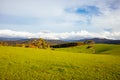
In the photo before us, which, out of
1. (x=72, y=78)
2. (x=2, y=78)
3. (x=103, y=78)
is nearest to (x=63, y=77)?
(x=72, y=78)

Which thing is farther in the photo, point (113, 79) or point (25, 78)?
point (113, 79)

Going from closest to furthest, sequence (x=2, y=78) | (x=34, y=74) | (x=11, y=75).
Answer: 1. (x=2, y=78)
2. (x=11, y=75)
3. (x=34, y=74)

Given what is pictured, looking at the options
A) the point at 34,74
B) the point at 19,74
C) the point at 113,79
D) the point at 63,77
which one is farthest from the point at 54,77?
the point at 113,79

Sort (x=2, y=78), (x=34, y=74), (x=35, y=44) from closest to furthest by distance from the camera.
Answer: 1. (x=2, y=78)
2. (x=34, y=74)
3. (x=35, y=44)

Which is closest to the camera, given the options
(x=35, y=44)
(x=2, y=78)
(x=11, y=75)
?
(x=2, y=78)

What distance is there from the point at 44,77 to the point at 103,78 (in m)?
8.60

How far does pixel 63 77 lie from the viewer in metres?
23.3

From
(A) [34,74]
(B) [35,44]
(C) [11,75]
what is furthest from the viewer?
(B) [35,44]

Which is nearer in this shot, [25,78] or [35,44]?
[25,78]

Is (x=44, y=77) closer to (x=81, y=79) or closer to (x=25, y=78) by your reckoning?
(x=25, y=78)

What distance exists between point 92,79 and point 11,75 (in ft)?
36.5

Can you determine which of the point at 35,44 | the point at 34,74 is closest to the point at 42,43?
the point at 35,44

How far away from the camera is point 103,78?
24172mm

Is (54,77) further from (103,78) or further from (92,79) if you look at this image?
(103,78)
